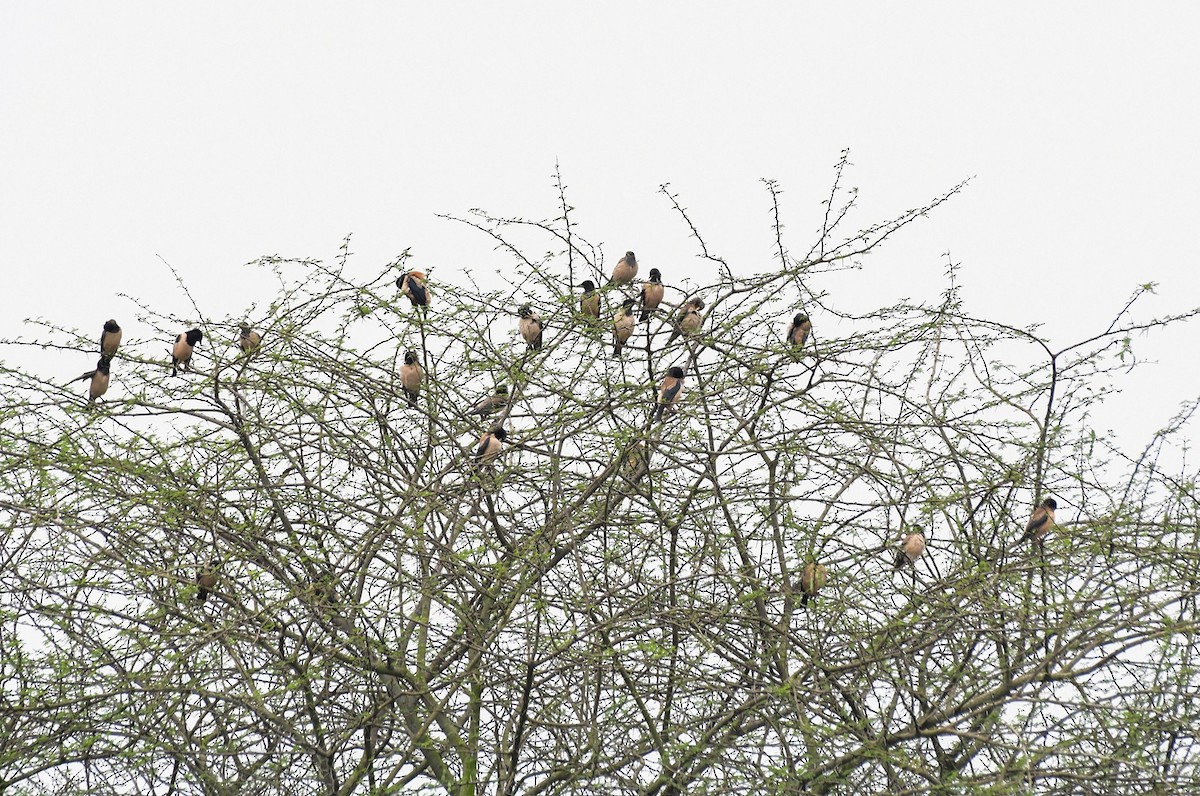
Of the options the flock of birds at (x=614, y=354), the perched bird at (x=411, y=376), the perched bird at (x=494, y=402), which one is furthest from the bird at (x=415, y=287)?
the perched bird at (x=494, y=402)

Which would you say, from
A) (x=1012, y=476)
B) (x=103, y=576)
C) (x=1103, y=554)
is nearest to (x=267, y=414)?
(x=103, y=576)

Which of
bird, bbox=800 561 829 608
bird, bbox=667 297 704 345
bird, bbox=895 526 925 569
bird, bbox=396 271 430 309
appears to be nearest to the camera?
bird, bbox=800 561 829 608

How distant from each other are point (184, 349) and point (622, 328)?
2.11 meters

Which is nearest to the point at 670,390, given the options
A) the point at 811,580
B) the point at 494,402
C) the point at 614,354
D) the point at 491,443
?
the point at 614,354

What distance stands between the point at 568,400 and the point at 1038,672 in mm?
2294

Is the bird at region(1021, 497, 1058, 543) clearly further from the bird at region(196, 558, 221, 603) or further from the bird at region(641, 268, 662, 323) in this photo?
the bird at region(196, 558, 221, 603)

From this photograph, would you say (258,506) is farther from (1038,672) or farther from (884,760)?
(1038,672)

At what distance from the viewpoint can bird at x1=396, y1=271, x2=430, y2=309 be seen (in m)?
6.67

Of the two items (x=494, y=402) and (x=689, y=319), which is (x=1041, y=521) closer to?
(x=689, y=319)

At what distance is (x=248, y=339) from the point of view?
261 inches

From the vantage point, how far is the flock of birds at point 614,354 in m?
5.82

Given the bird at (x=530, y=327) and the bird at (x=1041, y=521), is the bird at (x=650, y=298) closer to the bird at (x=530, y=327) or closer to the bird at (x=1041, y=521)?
the bird at (x=530, y=327)

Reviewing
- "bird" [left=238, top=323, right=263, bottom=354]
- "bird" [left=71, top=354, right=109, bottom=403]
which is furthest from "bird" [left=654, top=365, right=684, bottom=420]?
"bird" [left=71, top=354, right=109, bottom=403]

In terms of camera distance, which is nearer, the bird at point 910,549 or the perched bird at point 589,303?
the bird at point 910,549
